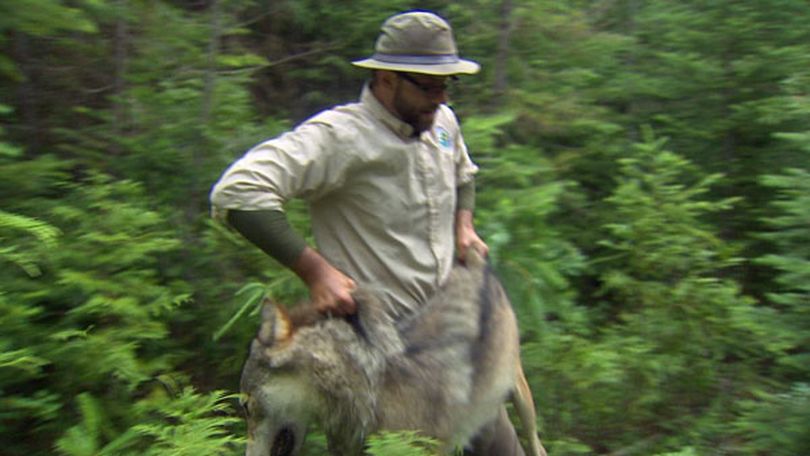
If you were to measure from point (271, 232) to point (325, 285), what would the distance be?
272 millimetres

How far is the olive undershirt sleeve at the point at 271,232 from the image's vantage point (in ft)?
9.59

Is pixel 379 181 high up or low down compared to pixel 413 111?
down

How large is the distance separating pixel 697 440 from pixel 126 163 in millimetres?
3916

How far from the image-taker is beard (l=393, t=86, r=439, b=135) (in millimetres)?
3271

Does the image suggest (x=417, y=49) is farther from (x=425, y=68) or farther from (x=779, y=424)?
(x=779, y=424)

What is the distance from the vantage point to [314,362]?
291 centimetres

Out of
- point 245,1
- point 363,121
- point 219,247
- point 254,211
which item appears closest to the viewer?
point 254,211

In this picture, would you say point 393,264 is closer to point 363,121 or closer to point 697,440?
point 363,121

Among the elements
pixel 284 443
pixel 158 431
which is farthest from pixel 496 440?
pixel 158 431

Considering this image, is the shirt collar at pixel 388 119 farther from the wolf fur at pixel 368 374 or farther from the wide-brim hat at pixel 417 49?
the wolf fur at pixel 368 374

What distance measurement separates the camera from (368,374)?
2.97 metres

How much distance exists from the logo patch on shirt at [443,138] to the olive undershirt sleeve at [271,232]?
0.83m

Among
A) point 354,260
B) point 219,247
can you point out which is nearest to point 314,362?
point 354,260

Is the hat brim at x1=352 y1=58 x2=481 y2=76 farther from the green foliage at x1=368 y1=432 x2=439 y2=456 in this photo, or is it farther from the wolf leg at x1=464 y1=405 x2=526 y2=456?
the wolf leg at x1=464 y1=405 x2=526 y2=456
